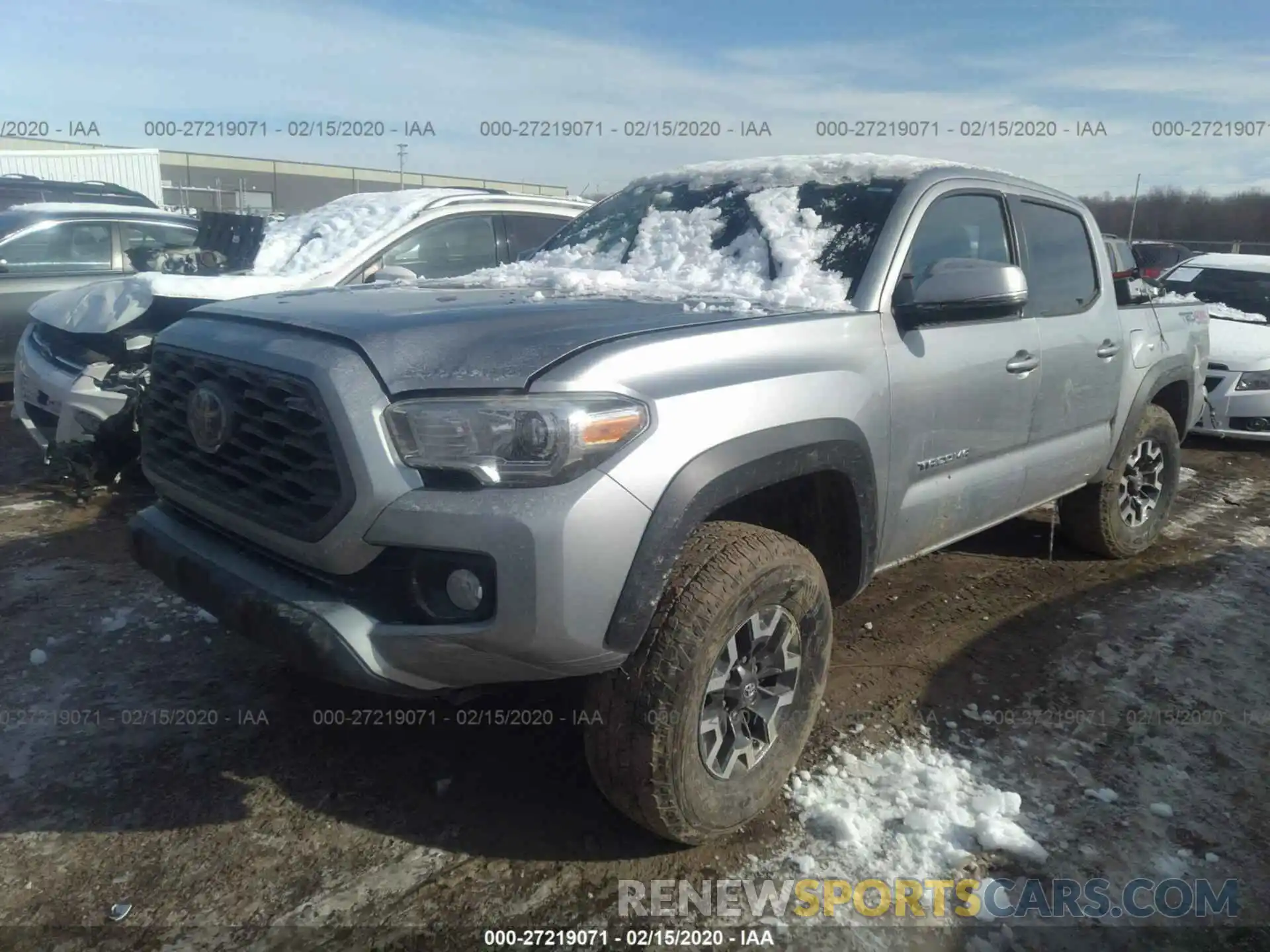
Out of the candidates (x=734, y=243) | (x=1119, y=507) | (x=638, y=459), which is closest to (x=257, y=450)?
(x=638, y=459)

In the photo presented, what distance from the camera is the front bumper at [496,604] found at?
205cm

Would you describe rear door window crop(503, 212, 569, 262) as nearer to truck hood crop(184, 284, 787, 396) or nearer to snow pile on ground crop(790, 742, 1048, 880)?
truck hood crop(184, 284, 787, 396)

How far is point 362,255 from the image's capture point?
5801mm

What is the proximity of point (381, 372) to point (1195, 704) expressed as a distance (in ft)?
10.3

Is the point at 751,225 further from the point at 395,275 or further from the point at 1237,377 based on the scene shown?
the point at 1237,377

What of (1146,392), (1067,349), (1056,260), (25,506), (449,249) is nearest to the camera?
(1067,349)

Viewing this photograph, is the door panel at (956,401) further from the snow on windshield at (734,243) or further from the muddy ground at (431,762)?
the muddy ground at (431,762)

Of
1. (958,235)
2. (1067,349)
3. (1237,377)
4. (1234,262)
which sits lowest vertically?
(1237,377)

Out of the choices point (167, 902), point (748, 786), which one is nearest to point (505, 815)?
point (748, 786)

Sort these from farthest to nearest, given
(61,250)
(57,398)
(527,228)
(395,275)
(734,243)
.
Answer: (61,250) → (527,228) → (57,398) → (395,275) → (734,243)

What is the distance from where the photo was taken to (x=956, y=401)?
10.5 ft

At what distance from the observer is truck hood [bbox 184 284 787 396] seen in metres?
2.20

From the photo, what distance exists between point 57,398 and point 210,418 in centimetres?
357

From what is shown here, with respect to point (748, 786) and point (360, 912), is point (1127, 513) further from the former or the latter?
point (360, 912)
